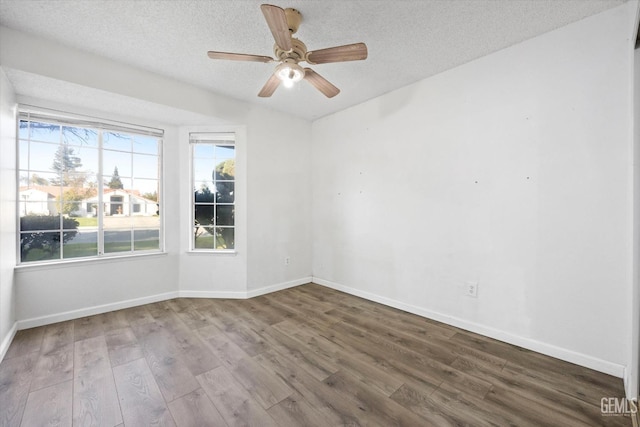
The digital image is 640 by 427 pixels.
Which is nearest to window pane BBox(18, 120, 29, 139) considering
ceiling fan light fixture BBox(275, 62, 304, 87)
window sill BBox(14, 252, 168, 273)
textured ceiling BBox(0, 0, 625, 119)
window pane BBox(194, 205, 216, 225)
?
textured ceiling BBox(0, 0, 625, 119)

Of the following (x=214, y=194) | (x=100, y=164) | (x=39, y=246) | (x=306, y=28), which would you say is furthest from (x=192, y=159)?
(x=306, y=28)

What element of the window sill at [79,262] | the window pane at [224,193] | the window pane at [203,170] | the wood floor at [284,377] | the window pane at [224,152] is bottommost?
the wood floor at [284,377]

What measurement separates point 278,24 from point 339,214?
267 cm

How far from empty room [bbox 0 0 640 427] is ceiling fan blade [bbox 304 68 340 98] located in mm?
23

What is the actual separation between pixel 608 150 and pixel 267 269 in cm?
369

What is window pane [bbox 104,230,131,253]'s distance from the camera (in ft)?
10.5

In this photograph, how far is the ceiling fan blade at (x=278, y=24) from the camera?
1.51m

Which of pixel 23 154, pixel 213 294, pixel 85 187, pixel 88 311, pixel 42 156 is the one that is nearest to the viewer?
pixel 23 154

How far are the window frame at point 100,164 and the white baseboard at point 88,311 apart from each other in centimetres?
55

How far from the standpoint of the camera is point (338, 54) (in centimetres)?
193

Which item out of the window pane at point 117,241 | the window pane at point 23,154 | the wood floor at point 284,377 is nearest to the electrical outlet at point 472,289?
the wood floor at point 284,377

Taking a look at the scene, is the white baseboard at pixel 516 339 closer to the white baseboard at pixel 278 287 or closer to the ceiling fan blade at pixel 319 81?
the white baseboard at pixel 278 287

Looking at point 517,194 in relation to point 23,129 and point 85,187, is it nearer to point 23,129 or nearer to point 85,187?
point 85,187

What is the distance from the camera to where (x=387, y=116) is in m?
3.34
